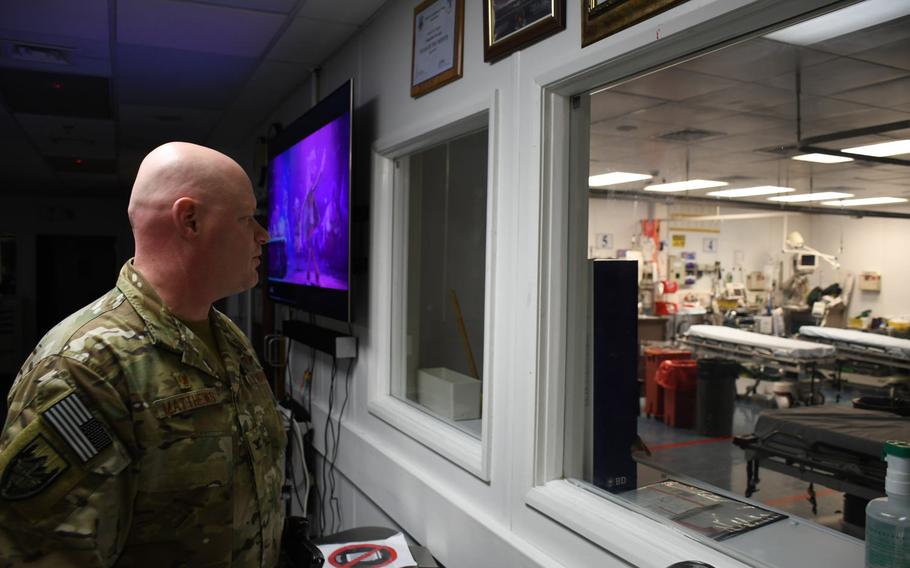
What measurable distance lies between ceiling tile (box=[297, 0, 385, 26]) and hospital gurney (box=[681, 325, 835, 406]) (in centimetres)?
284

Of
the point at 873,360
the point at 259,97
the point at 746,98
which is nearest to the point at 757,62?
the point at 746,98

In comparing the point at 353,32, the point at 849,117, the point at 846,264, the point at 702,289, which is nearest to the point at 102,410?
the point at 353,32

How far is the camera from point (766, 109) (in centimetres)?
470

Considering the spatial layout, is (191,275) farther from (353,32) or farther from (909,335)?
(909,335)

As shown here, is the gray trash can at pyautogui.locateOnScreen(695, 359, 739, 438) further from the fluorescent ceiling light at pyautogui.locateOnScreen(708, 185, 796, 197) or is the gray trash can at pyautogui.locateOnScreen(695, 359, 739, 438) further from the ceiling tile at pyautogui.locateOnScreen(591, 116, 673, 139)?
the ceiling tile at pyautogui.locateOnScreen(591, 116, 673, 139)

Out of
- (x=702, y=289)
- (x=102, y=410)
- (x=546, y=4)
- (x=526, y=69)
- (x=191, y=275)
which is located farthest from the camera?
(x=702, y=289)

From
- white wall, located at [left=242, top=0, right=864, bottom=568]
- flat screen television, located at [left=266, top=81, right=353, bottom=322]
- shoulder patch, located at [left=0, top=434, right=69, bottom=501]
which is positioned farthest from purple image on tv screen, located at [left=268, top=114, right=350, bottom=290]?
shoulder patch, located at [left=0, top=434, right=69, bottom=501]

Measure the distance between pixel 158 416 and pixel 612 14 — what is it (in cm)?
124

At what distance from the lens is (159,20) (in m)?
2.98

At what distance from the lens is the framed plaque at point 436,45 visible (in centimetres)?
214

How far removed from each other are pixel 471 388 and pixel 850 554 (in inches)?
54.8

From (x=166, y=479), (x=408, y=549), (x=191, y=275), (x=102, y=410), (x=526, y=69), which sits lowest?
(x=408, y=549)

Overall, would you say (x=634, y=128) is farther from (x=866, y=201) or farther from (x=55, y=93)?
(x=55, y=93)

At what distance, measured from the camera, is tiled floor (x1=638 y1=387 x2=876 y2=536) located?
2.50 m
